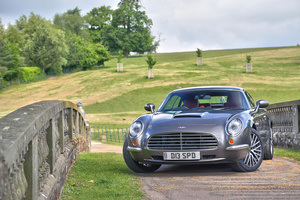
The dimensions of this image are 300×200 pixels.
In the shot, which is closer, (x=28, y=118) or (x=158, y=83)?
(x=28, y=118)

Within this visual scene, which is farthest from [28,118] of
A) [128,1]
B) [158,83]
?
[128,1]

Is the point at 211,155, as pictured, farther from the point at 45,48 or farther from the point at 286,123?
the point at 45,48

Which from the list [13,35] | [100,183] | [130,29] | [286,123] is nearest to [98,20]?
[130,29]

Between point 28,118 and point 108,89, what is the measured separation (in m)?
62.6

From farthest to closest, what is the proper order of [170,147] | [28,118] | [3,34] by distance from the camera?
[3,34] → [170,147] → [28,118]

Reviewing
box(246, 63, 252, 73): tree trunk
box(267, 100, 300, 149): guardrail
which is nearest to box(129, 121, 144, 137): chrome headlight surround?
box(267, 100, 300, 149): guardrail

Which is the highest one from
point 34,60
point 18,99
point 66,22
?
point 66,22

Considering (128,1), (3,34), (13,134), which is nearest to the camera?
(13,134)

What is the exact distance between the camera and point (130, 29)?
415ft

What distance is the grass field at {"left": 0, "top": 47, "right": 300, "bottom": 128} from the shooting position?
53.2 metres

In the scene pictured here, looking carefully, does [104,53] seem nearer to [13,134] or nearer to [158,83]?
[158,83]

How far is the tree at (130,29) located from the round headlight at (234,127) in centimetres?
11364

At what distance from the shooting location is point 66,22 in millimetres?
118875

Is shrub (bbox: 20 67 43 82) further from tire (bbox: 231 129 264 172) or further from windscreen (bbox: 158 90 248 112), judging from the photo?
tire (bbox: 231 129 264 172)
